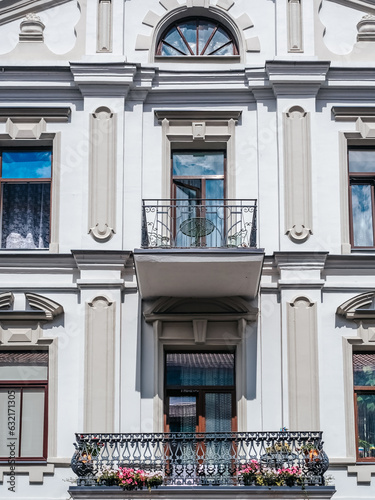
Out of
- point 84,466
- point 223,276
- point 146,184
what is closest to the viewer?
point 84,466

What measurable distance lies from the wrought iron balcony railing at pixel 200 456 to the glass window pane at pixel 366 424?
154cm

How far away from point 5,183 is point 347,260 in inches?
257

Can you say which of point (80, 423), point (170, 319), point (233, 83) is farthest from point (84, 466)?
point (233, 83)

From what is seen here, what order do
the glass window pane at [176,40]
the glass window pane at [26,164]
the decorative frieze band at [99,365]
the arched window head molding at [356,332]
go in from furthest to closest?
1. the glass window pane at [176,40]
2. the glass window pane at [26,164]
3. the arched window head molding at [356,332]
4. the decorative frieze band at [99,365]

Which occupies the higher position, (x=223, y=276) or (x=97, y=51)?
(x=97, y=51)

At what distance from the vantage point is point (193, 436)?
17.8 meters

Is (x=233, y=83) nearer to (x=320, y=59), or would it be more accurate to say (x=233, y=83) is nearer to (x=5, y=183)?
(x=320, y=59)

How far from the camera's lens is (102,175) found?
1953 centimetres

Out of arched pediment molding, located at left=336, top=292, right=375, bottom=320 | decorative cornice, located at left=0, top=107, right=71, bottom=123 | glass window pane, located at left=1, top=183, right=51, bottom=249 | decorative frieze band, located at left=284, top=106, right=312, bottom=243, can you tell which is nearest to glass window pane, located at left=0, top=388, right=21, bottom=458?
glass window pane, located at left=1, top=183, right=51, bottom=249

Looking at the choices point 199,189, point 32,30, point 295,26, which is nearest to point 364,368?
point 199,189

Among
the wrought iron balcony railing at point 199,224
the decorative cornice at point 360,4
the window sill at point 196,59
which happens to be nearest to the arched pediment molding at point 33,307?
the wrought iron balcony railing at point 199,224

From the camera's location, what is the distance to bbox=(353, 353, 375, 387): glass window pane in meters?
18.8

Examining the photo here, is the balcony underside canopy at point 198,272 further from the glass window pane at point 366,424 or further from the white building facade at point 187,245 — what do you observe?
the glass window pane at point 366,424

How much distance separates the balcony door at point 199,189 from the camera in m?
19.0
